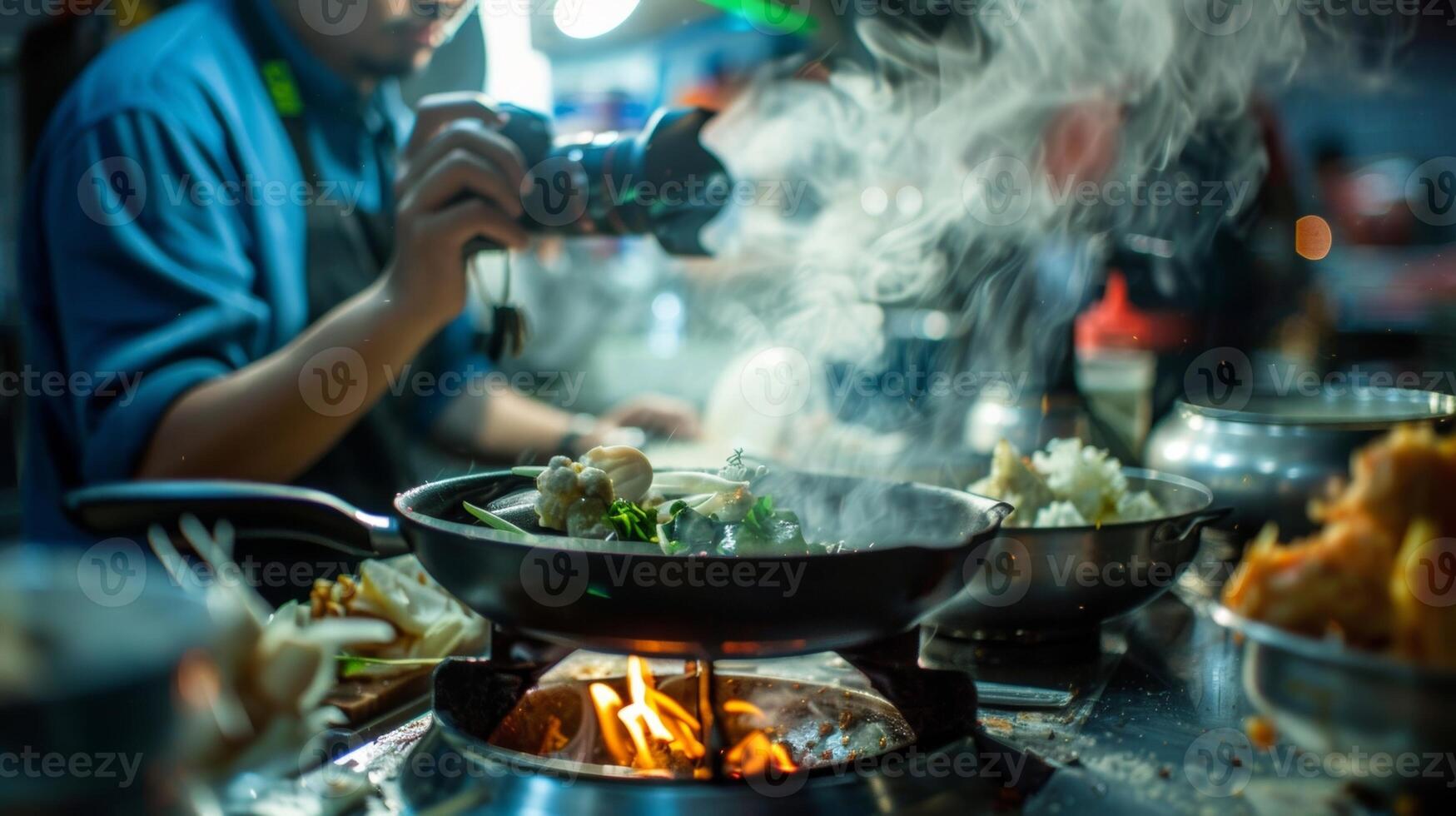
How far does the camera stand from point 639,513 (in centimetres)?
130

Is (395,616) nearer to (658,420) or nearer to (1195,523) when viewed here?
(1195,523)

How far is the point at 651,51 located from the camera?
585cm

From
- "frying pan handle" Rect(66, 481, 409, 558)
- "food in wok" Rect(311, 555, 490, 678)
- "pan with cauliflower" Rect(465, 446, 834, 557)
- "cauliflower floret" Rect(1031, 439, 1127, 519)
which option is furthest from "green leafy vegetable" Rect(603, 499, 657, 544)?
"cauliflower floret" Rect(1031, 439, 1127, 519)

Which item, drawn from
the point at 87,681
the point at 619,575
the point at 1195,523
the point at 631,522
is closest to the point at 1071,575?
the point at 1195,523

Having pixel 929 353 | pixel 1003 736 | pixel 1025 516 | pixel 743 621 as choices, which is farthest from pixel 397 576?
pixel 929 353

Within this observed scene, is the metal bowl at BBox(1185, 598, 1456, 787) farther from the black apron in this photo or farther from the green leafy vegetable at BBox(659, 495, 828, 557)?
the black apron

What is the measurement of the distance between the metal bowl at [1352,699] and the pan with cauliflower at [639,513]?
1.52 ft

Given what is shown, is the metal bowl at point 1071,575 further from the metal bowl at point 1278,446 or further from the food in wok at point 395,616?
the food in wok at point 395,616

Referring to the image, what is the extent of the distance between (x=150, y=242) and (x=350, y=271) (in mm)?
613

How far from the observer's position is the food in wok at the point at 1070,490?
180 centimetres

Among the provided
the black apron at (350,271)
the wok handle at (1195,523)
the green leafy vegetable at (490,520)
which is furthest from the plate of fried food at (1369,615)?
the black apron at (350,271)

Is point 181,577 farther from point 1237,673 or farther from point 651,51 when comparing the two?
point 651,51

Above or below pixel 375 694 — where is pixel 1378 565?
above

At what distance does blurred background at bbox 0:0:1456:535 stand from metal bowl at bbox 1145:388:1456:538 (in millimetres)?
463
